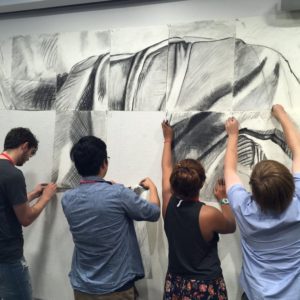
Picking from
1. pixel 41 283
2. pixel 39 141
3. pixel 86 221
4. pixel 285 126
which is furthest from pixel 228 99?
pixel 41 283

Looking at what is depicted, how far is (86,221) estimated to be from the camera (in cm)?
144

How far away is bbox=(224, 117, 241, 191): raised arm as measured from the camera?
57.6 inches

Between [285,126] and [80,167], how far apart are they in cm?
95

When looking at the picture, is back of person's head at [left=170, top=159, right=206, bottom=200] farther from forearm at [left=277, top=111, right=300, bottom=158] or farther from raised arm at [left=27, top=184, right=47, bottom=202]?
raised arm at [left=27, top=184, right=47, bottom=202]

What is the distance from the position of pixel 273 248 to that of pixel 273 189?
0.77 ft

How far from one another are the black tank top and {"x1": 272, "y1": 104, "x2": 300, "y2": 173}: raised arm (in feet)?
1.59

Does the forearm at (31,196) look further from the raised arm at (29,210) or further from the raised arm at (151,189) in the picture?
the raised arm at (151,189)

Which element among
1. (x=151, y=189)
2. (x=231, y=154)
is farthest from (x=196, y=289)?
(x=231, y=154)

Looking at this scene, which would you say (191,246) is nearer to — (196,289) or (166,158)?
(196,289)

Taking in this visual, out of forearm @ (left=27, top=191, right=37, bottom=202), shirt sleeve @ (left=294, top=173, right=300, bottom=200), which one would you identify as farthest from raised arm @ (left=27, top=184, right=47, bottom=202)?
shirt sleeve @ (left=294, top=173, right=300, bottom=200)

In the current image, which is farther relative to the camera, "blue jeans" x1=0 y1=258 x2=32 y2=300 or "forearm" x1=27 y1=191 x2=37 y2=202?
"forearm" x1=27 y1=191 x2=37 y2=202

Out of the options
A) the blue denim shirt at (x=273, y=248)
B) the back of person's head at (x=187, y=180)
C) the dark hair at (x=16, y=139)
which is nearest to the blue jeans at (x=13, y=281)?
the dark hair at (x=16, y=139)

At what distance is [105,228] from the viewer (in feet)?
4.68

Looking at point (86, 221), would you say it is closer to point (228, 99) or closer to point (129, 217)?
point (129, 217)
